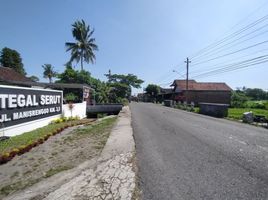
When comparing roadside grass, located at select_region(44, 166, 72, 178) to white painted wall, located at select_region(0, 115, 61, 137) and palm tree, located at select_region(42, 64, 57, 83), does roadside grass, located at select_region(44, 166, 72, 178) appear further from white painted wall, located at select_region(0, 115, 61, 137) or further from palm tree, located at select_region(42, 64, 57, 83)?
palm tree, located at select_region(42, 64, 57, 83)

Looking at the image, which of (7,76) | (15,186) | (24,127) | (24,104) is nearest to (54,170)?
(15,186)

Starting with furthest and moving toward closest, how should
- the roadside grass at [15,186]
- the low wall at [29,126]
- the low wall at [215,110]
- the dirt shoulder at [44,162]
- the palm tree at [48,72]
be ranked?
the palm tree at [48,72], the low wall at [215,110], the low wall at [29,126], the dirt shoulder at [44,162], the roadside grass at [15,186]

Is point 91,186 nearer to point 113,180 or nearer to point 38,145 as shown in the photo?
point 113,180

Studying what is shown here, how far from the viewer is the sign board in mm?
11555

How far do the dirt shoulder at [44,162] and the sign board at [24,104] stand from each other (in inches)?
92.8

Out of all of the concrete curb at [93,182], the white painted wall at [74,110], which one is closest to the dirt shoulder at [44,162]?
the concrete curb at [93,182]

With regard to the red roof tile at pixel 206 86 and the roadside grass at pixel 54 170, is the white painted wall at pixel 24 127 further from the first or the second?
the red roof tile at pixel 206 86

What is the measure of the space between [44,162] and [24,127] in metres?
6.21

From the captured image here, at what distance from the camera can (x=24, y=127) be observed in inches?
530

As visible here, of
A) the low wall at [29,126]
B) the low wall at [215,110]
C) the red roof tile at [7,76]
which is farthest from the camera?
the low wall at [215,110]

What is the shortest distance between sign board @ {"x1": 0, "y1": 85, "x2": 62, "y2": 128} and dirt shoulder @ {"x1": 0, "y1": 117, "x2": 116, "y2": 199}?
2358 mm

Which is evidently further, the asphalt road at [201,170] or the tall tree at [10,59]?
the tall tree at [10,59]

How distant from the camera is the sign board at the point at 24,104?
11.6m

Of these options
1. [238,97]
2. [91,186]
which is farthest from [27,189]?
[238,97]
